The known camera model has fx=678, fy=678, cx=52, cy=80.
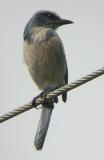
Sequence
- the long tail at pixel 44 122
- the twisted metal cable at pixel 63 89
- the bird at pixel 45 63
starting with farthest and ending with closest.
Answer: the bird at pixel 45 63
the long tail at pixel 44 122
the twisted metal cable at pixel 63 89

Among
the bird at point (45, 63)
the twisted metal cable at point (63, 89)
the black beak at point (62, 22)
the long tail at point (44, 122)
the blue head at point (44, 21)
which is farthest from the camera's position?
the blue head at point (44, 21)

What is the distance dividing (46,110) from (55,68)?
0.58 meters

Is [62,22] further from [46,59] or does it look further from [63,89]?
[63,89]

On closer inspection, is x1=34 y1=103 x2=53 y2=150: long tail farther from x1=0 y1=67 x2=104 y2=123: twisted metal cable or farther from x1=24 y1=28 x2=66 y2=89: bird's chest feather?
x1=0 y1=67 x2=104 y2=123: twisted metal cable

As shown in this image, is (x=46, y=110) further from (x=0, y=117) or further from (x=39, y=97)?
(x=0, y=117)

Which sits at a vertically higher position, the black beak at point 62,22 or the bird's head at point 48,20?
the black beak at point 62,22

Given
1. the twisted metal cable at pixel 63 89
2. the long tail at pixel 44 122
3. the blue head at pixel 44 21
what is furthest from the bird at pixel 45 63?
the twisted metal cable at pixel 63 89

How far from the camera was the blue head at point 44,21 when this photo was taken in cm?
977

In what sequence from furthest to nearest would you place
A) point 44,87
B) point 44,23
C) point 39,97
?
point 44,23 < point 44,87 < point 39,97

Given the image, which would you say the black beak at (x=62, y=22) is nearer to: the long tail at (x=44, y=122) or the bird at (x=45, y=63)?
the bird at (x=45, y=63)

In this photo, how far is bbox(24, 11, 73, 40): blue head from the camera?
32.1ft

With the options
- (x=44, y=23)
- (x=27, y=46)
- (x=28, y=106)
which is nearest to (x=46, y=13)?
(x=44, y=23)

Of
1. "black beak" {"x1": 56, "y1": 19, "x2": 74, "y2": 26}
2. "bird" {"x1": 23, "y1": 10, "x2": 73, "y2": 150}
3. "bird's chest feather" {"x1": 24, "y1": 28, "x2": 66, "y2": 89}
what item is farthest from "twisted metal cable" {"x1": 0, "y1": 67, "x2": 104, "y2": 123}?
"black beak" {"x1": 56, "y1": 19, "x2": 74, "y2": 26}

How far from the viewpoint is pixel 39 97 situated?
8.76 metres
